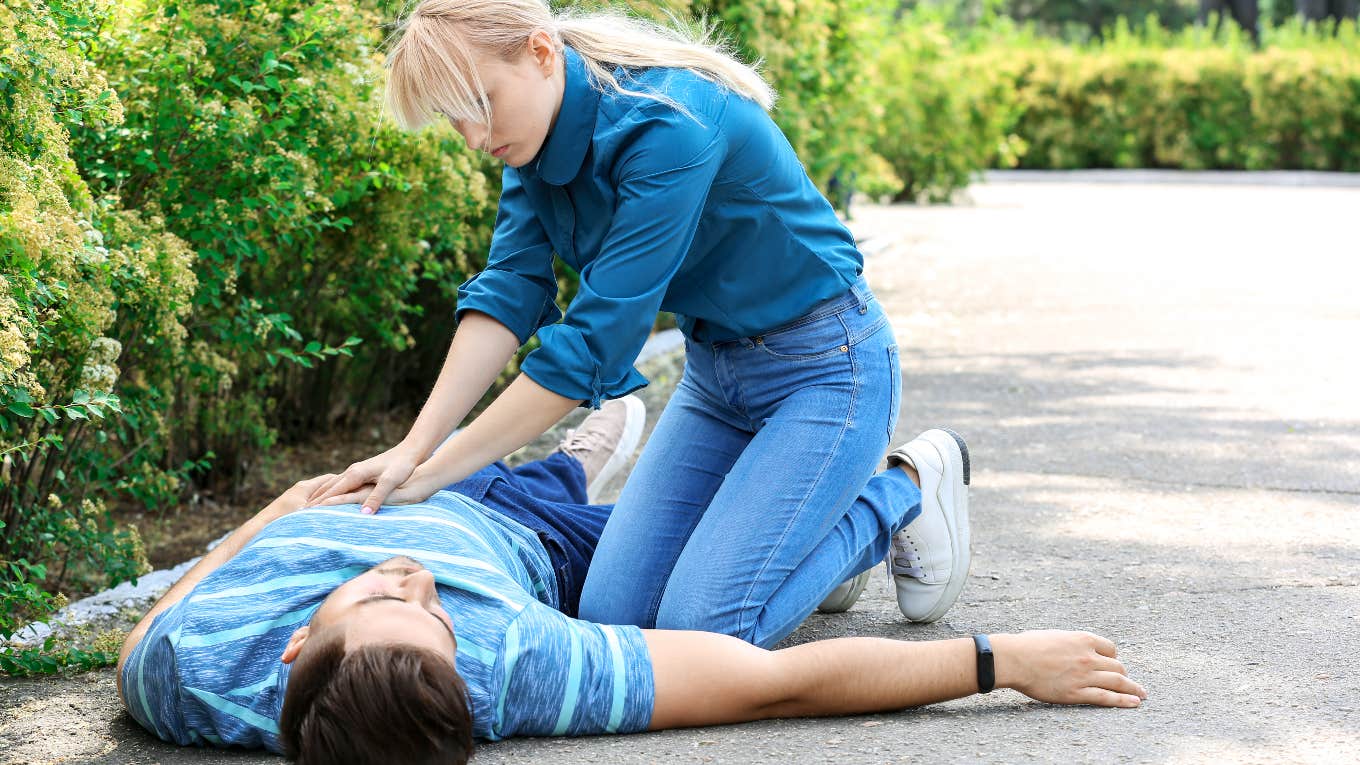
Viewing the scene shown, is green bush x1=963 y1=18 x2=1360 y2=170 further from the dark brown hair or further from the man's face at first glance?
the dark brown hair

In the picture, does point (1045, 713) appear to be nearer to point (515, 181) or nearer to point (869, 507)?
point (869, 507)

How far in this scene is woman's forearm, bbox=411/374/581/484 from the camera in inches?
116

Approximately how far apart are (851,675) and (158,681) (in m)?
1.29

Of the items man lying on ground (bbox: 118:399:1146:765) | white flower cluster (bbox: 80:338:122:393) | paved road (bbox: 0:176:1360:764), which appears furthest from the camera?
white flower cluster (bbox: 80:338:122:393)

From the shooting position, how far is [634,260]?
2961 mm

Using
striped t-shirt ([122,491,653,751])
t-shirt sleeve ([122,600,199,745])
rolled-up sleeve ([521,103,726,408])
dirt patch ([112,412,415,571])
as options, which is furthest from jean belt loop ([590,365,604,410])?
dirt patch ([112,412,415,571])

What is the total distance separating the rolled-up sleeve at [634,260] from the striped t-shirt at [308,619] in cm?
43

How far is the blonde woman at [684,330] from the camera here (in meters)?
2.97

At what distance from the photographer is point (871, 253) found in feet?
41.5

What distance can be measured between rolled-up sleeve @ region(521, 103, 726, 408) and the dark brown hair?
2.36 feet

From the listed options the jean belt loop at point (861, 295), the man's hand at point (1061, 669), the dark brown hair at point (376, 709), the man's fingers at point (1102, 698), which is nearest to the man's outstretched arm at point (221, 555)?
the dark brown hair at point (376, 709)

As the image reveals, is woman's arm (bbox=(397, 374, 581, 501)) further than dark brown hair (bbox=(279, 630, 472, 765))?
Yes

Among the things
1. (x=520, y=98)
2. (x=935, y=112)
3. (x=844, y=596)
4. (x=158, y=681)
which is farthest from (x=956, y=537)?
(x=935, y=112)

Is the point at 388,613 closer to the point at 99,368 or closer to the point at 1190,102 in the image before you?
the point at 99,368
